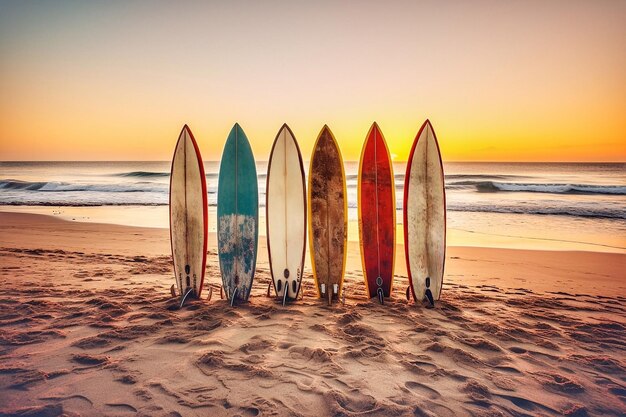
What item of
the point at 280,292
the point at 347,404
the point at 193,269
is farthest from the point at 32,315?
the point at 347,404

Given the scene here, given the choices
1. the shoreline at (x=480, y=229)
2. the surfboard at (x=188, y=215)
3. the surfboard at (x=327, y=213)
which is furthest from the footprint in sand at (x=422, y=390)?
the shoreline at (x=480, y=229)

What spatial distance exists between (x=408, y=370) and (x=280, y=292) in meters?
2.02

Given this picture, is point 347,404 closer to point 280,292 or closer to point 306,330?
point 306,330

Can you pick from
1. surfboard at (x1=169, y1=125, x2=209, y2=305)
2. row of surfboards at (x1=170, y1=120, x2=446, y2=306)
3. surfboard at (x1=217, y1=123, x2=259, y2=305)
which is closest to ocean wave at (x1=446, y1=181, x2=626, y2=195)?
row of surfboards at (x1=170, y1=120, x2=446, y2=306)

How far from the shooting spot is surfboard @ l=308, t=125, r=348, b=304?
4.64 m

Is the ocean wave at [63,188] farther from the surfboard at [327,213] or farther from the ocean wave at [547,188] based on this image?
the surfboard at [327,213]

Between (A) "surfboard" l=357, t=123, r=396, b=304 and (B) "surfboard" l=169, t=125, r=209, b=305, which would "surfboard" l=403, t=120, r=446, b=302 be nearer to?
(A) "surfboard" l=357, t=123, r=396, b=304

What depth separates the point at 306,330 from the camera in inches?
139

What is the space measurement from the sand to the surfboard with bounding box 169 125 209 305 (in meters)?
0.33

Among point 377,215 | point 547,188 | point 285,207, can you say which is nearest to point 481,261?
point 377,215

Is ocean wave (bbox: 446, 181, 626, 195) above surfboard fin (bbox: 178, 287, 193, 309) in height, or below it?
above

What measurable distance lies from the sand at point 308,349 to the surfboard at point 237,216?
0.97 ft

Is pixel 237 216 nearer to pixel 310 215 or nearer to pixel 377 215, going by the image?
pixel 310 215

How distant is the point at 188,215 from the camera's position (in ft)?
15.2
